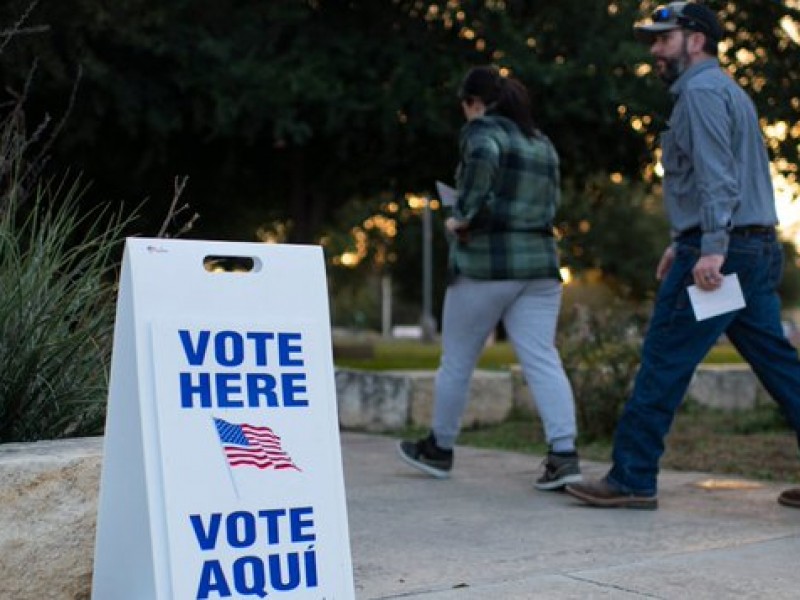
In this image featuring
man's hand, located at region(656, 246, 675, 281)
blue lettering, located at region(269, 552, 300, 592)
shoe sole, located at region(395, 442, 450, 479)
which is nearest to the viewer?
blue lettering, located at region(269, 552, 300, 592)

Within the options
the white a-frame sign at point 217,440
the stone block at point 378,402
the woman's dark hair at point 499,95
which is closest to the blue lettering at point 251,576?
the white a-frame sign at point 217,440

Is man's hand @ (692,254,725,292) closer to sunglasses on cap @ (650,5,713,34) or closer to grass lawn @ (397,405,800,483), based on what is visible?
sunglasses on cap @ (650,5,713,34)

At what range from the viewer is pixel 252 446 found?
262 cm

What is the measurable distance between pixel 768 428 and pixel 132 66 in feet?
20.5

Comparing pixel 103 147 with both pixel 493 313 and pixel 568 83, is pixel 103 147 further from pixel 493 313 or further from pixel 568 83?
pixel 493 313

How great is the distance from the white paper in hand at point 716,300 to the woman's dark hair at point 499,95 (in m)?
1.37

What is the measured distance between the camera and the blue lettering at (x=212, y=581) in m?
2.47

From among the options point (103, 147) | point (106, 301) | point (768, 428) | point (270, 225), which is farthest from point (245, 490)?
point (270, 225)

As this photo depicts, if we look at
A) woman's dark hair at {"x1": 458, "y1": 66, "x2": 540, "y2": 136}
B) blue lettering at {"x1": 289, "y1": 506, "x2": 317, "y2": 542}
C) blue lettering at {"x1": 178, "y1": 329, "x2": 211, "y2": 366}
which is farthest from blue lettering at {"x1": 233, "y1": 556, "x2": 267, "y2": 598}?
woman's dark hair at {"x1": 458, "y1": 66, "x2": 540, "y2": 136}

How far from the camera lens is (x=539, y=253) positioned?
536cm

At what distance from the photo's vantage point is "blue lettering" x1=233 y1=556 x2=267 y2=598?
253 centimetres

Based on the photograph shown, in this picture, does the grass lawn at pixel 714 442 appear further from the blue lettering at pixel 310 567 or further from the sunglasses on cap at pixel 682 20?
the blue lettering at pixel 310 567

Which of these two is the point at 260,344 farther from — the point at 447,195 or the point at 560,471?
the point at 447,195

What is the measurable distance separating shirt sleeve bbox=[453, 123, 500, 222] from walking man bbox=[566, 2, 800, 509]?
806mm
